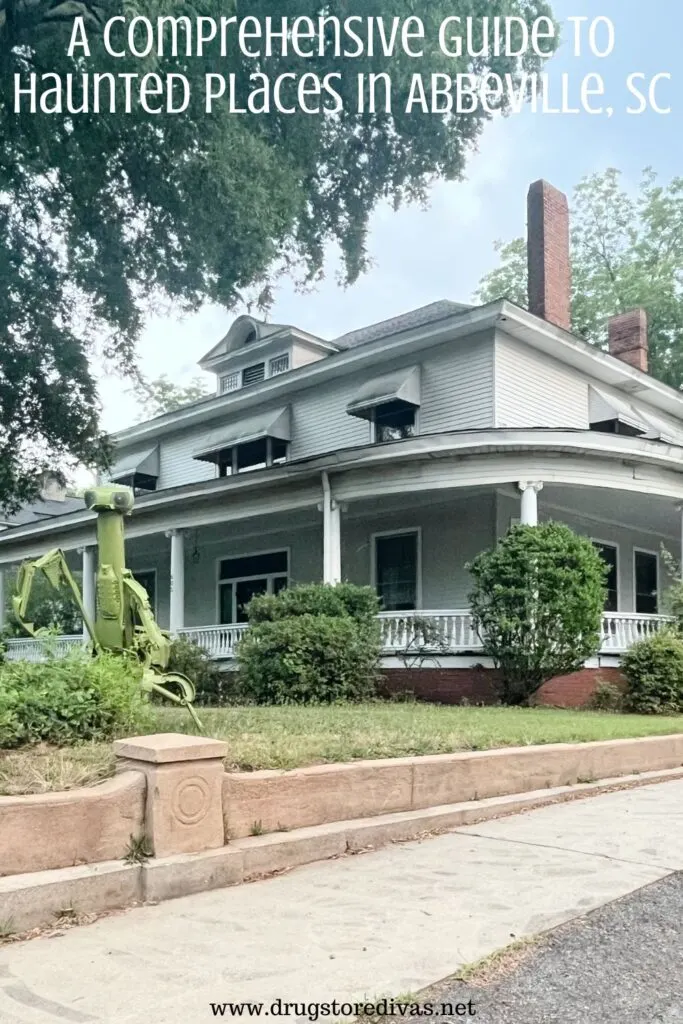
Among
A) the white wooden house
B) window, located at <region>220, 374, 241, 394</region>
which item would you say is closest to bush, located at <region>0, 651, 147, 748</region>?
the white wooden house

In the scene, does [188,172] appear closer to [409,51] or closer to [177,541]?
[409,51]

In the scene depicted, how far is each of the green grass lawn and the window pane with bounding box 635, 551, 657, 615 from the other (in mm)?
7871

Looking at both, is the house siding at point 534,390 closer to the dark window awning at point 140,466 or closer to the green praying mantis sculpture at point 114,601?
the green praying mantis sculpture at point 114,601

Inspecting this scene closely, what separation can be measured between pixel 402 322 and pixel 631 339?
5.52 metres

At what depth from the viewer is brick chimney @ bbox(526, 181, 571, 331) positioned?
774 inches

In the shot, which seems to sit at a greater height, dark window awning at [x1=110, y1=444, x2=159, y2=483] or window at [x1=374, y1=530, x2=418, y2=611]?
dark window awning at [x1=110, y1=444, x2=159, y2=483]

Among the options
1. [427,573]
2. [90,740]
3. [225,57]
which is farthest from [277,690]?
[225,57]

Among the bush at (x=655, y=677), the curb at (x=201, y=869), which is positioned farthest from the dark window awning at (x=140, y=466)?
the curb at (x=201, y=869)

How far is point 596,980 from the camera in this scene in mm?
3607

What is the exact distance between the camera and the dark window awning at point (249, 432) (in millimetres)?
20344

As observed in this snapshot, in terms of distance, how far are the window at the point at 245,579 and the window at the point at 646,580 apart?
7.48 m

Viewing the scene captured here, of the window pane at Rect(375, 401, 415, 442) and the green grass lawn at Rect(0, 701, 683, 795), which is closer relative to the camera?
the green grass lawn at Rect(0, 701, 683, 795)

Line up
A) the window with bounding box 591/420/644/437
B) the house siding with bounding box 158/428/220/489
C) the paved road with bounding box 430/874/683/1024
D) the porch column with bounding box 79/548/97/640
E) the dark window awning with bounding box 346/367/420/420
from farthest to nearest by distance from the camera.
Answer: the house siding with bounding box 158/428/220/489 < the porch column with bounding box 79/548/97/640 < the window with bounding box 591/420/644/437 < the dark window awning with bounding box 346/367/420/420 < the paved road with bounding box 430/874/683/1024

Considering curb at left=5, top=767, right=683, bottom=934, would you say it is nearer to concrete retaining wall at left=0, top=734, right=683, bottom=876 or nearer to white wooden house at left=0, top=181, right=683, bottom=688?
concrete retaining wall at left=0, top=734, right=683, bottom=876
